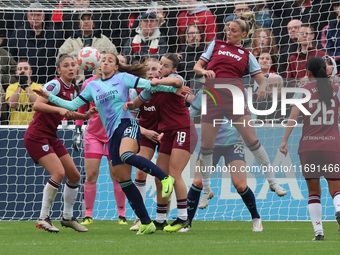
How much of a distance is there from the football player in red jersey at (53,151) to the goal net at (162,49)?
2.79 metres

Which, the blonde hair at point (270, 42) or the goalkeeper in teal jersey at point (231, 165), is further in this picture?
the blonde hair at point (270, 42)

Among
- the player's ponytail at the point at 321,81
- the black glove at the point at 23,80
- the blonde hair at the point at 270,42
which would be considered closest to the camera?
the player's ponytail at the point at 321,81

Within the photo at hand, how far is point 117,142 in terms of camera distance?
7.76 meters

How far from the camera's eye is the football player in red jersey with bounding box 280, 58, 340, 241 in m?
6.88

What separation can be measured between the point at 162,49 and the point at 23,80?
9.00ft

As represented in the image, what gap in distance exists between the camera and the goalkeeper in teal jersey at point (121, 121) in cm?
756

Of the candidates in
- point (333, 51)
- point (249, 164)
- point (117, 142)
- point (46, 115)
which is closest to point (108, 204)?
point (249, 164)

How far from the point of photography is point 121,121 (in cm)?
781

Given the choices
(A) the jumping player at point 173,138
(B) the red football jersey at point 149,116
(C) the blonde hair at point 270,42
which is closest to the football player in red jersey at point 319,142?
(A) the jumping player at point 173,138

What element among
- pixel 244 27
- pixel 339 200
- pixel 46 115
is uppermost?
pixel 244 27

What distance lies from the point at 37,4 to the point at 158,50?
2480 mm

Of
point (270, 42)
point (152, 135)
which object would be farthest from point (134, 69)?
point (270, 42)

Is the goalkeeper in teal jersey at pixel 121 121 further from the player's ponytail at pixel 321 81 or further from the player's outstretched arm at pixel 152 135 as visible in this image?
the player's ponytail at pixel 321 81

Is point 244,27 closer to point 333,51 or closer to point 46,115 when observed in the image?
point 46,115
